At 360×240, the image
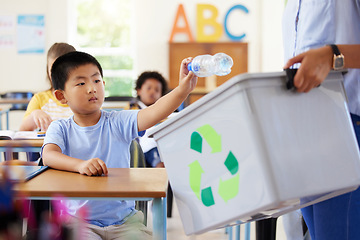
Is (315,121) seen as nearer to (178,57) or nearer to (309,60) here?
(309,60)

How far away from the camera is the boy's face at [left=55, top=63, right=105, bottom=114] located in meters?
1.48

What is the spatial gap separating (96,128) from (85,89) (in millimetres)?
143

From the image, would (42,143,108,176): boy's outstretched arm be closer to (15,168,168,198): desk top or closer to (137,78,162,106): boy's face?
(15,168,168,198): desk top

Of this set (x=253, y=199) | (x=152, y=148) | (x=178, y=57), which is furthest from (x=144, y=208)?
(x=178, y=57)

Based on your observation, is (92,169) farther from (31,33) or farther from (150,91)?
(31,33)

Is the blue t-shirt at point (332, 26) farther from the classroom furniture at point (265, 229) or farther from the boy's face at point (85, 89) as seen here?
the boy's face at point (85, 89)

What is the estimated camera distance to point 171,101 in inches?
52.9

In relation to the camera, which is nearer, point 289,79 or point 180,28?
point 289,79

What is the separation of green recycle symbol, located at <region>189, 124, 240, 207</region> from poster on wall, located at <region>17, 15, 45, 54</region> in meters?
7.11

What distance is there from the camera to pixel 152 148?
2617 mm

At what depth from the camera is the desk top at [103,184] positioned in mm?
969

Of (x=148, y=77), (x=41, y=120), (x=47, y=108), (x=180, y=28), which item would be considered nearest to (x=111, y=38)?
(x=180, y=28)

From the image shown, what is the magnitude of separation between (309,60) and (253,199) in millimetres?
282

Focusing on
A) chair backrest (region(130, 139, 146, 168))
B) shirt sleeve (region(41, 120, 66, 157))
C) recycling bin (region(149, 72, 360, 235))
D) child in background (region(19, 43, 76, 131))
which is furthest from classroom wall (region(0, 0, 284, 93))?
recycling bin (region(149, 72, 360, 235))
